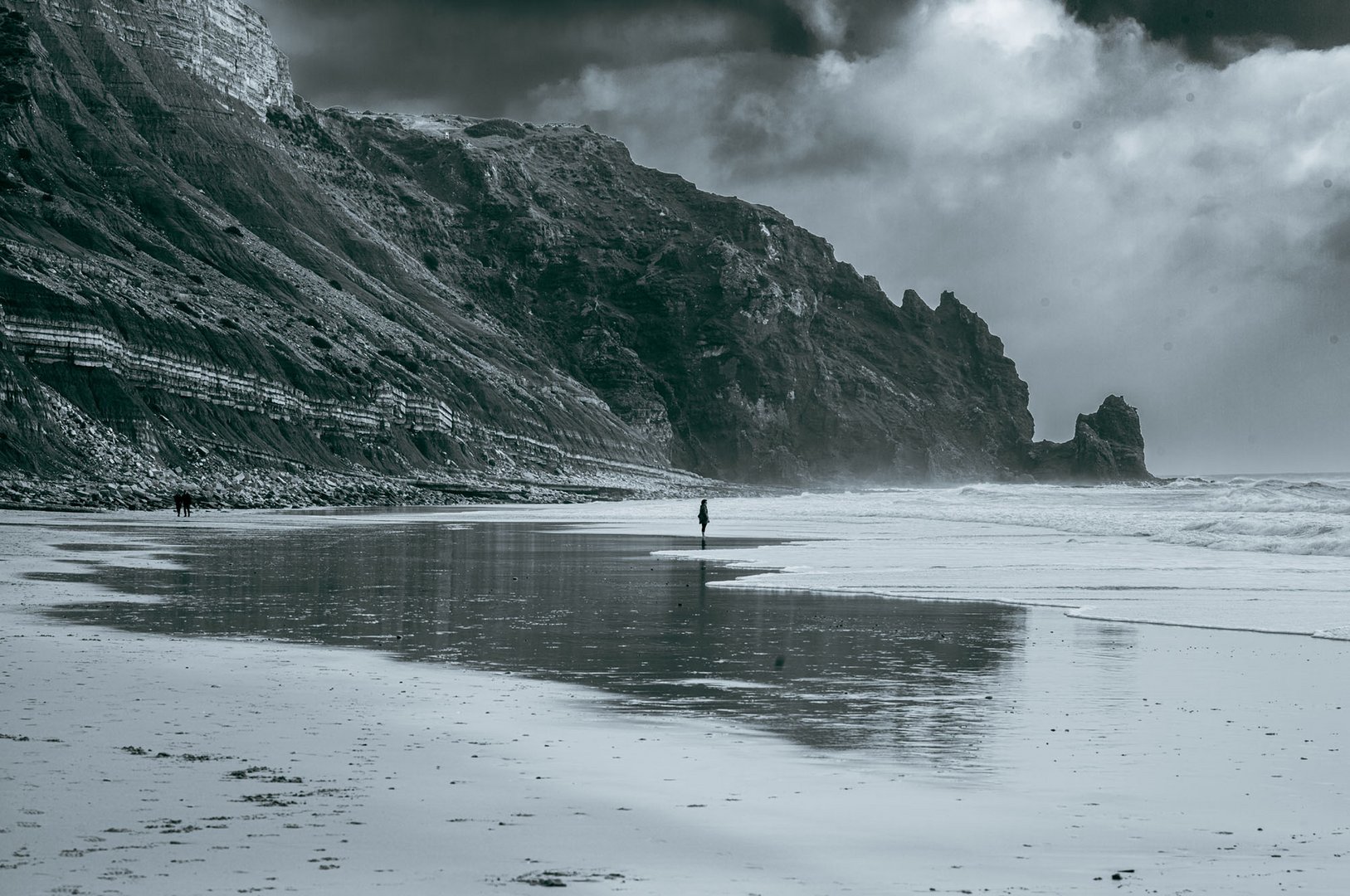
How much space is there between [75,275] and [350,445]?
2787cm

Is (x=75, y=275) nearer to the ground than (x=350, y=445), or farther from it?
farther from it

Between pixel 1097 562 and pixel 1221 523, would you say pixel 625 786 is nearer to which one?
pixel 1097 562

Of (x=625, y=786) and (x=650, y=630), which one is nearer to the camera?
(x=625, y=786)

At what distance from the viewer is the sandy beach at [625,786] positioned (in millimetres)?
6953

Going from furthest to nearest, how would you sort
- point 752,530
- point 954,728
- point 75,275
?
point 75,275, point 752,530, point 954,728

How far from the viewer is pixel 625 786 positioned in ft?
29.2

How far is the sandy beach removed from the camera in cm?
695

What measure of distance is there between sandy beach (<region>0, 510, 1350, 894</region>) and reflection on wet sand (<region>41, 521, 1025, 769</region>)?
1.36 feet

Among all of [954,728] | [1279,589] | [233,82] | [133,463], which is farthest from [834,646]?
[233,82]

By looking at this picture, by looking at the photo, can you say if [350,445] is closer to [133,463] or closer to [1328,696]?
[133,463]

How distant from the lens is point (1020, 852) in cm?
743

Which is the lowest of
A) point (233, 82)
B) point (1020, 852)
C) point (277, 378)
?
point (1020, 852)

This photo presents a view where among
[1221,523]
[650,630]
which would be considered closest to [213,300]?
[1221,523]

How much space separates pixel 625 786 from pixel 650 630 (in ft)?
31.2
